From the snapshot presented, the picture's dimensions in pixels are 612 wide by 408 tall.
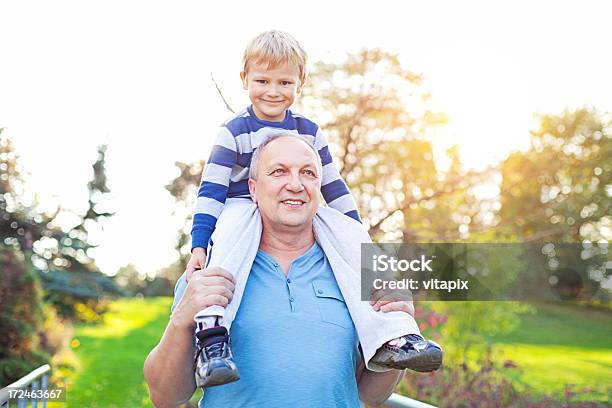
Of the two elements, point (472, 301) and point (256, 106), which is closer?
point (256, 106)

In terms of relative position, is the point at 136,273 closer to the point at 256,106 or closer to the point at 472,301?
the point at 472,301

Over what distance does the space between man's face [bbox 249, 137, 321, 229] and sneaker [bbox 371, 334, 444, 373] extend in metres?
0.37

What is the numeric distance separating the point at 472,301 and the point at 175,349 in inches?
245

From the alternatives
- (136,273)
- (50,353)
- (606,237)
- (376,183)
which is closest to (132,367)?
(50,353)

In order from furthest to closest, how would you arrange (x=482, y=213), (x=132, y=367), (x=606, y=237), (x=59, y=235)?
(x=606, y=237), (x=59, y=235), (x=132, y=367), (x=482, y=213)

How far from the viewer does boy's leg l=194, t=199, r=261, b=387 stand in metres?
1.51

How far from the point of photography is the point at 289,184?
67.4 inches

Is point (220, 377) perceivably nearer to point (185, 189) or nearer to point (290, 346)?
point (290, 346)

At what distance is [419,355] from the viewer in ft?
5.24

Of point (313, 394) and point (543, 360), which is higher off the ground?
point (313, 394)

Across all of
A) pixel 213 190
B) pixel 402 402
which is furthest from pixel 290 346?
pixel 402 402

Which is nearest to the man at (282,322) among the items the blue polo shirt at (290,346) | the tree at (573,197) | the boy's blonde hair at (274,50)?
the blue polo shirt at (290,346)

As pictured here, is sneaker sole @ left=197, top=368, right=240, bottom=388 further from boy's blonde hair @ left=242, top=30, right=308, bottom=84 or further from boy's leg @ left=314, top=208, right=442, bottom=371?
boy's blonde hair @ left=242, top=30, right=308, bottom=84

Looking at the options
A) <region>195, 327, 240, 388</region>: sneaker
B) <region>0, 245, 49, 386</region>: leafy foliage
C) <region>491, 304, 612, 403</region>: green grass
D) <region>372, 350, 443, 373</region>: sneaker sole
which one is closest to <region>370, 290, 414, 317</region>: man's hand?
<region>372, 350, 443, 373</region>: sneaker sole
